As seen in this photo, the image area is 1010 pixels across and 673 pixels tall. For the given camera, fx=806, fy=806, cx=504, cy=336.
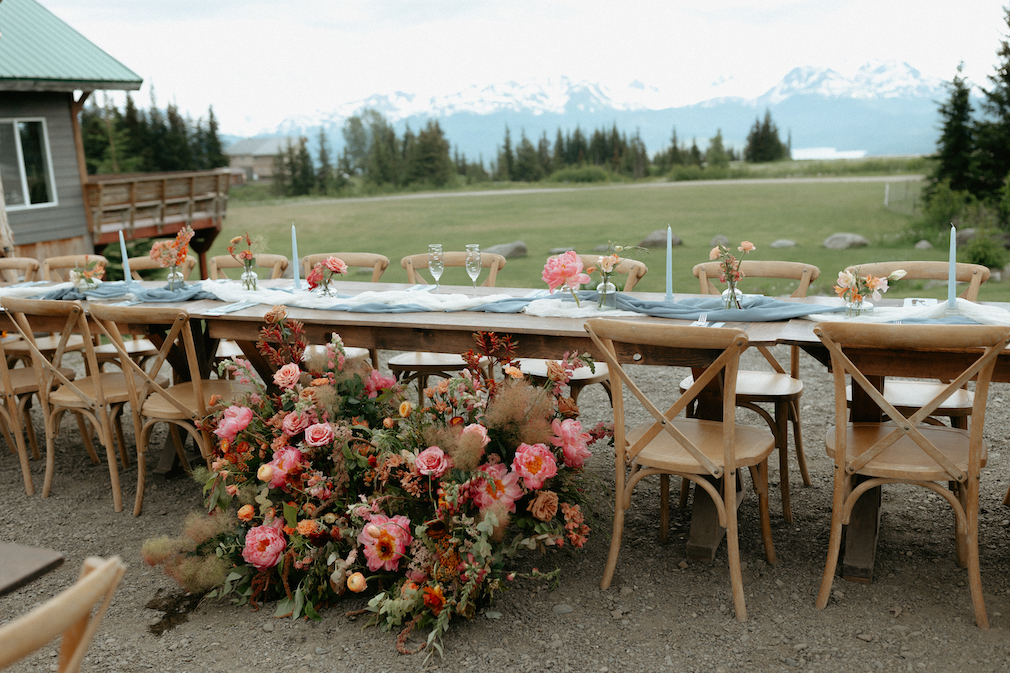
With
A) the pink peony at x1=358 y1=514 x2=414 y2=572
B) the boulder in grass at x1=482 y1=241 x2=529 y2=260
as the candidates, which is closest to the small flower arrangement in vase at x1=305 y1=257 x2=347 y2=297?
the pink peony at x1=358 y1=514 x2=414 y2=572

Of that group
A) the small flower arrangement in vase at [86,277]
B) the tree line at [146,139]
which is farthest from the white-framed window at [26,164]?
the tree line at [146,139]

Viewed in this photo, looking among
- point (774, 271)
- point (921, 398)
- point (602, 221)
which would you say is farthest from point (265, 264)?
point (602, 221)

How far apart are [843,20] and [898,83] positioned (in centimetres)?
6976

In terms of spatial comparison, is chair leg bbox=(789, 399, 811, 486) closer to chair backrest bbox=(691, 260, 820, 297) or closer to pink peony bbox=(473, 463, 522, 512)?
chair backrest bbox=(691, 260, 820, 297)

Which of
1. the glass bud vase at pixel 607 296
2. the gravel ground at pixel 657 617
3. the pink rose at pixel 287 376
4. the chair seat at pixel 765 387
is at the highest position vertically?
the glass bud vase at pixel 607 296

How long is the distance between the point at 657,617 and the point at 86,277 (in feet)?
10.2

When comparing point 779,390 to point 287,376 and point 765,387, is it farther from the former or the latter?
point 287,376

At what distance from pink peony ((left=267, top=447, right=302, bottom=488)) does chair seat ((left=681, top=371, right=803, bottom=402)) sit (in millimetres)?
1317

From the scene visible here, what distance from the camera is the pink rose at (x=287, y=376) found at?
8.57 ft

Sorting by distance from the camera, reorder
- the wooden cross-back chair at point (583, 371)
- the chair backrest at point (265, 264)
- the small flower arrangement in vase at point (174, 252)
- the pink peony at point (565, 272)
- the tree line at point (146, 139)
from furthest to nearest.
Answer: the tree line at point (146, 139)
the chair backrest at point (265, 264)
the small flower arrangement in vase at point (174, 252)
the wooden cross-back chair at point (583, 371)
the pink peony at point (565, 272)

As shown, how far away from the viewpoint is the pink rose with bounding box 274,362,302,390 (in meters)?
2.61

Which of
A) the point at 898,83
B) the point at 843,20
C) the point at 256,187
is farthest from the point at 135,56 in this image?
the point at 898,83

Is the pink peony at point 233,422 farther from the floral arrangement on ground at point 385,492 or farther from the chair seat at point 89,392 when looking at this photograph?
the chair seat at point 89,392

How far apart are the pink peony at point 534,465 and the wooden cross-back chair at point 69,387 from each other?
1.71 m
